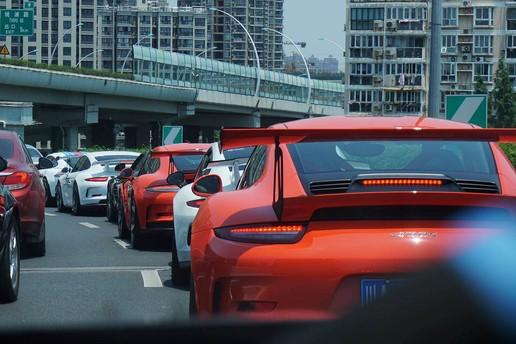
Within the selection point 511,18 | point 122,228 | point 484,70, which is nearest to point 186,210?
point 122,228

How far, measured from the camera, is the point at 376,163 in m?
5.62

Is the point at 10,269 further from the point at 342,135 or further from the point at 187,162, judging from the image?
the point at 187,162

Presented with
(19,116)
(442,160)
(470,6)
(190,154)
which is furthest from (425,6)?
(442,160)

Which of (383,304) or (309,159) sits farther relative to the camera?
(309,159)

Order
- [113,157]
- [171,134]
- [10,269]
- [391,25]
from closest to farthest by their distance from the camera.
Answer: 1. [10,269]
2. [113,157]
3. [171,134]
4. [391,25]

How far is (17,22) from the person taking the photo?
165ft

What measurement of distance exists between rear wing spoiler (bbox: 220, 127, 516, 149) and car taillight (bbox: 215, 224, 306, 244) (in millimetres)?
372

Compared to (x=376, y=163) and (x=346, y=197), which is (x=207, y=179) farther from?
(x=346, y=197)

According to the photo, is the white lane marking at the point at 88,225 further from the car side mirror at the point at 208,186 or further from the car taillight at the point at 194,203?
the car side mirror at the point at 208,186

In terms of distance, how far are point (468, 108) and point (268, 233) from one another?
13083 mm

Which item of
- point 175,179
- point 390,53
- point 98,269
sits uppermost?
point 390,53

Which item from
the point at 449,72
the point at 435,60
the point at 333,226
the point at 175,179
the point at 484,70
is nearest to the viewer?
the point at 333,226

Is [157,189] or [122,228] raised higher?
[157,189]

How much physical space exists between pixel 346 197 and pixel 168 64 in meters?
71.5
